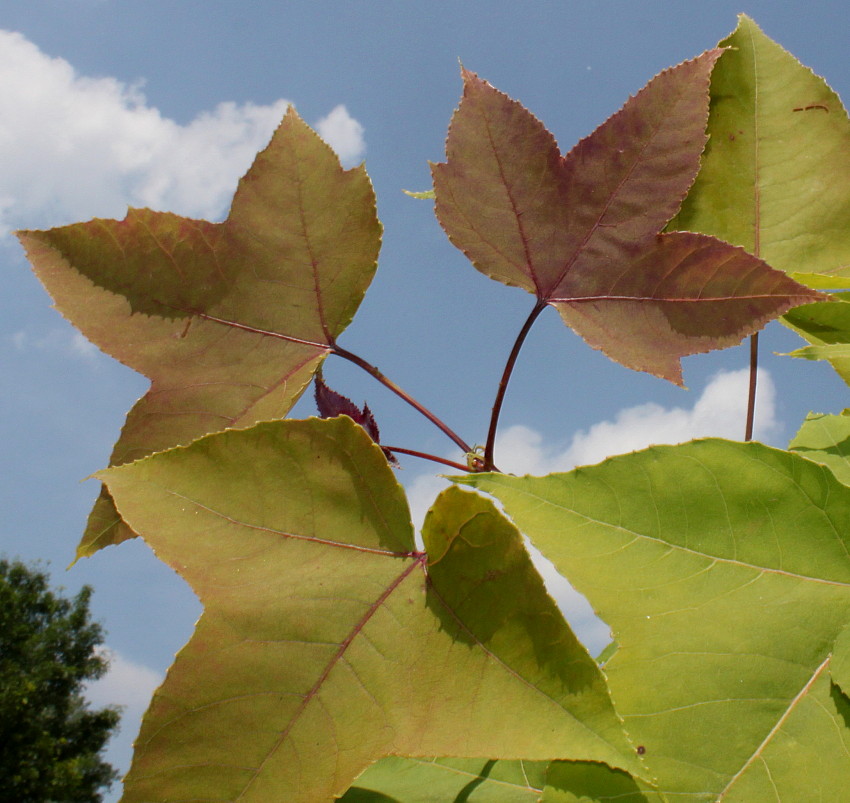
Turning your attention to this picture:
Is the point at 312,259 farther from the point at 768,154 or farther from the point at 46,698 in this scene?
the point at 46,698

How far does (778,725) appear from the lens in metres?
0.42

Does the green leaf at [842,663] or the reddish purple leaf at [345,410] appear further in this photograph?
the reddish purple leaf at [345,410]

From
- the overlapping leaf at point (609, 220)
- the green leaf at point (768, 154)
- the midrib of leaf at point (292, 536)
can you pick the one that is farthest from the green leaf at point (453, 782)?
the green leaf at point (768, 154)

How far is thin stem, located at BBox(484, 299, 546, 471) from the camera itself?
575mm

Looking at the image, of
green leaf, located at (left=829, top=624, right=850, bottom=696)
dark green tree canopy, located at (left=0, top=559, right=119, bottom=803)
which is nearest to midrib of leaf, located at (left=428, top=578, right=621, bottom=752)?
green leaf, located at (left=829, top=624, right=850, bottom=696)

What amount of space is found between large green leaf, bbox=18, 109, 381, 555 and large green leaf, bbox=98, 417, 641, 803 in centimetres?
13

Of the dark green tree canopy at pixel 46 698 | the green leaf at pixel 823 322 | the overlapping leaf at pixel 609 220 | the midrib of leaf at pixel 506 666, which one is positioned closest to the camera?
the midrib of leaf at pixel 506 666

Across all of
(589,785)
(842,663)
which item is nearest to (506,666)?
(589,785)

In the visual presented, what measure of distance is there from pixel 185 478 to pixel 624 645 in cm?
30

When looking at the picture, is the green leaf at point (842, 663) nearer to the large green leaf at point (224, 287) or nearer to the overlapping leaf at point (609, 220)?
the overlapping leaf at point (609, 220)

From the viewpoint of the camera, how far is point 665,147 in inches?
22.0

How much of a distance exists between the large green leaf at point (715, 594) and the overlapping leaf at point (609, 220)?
123mm

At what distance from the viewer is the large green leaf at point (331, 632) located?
1.41 feet

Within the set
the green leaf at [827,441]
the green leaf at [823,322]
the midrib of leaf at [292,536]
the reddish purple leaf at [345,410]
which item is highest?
the green leaf at [823,322]
